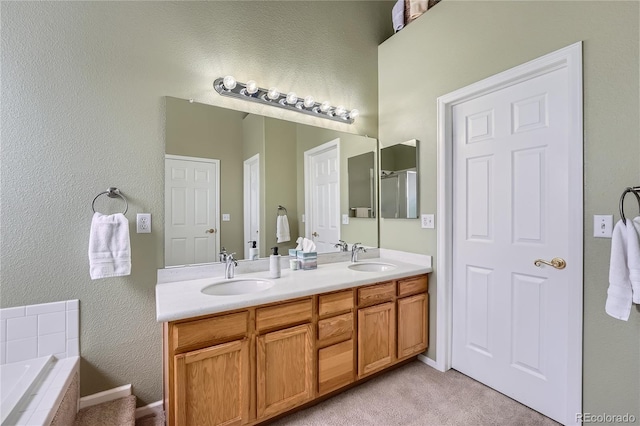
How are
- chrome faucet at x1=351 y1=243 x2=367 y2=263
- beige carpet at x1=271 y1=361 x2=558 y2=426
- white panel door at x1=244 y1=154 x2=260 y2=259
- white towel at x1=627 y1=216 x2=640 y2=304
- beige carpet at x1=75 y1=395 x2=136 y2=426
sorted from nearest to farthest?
white towel at x1=627 y1=216 x2=640 y2=304, beige carpet at x1=75 y1=395 x2=136 y2=426, beige carpet at x1=271 y1=361 x2=558 y2=426, white panel door at x1=244 y1=154 x2=260 y2=259, chrome faucet at x1=351 y1=243 x2=367 y2=263

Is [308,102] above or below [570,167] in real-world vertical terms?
above

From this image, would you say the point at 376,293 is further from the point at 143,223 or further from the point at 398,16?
the point at 398,16

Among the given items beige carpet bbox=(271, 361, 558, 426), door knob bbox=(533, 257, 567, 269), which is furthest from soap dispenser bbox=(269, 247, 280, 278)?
door knob bbox=(533, 257, 567, 269)

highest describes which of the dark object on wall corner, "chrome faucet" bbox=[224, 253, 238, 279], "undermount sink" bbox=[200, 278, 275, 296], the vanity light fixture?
the dark object on wall corner

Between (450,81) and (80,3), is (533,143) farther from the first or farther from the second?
(80,3)

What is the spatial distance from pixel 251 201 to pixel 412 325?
1.55 m

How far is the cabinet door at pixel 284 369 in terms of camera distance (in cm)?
159

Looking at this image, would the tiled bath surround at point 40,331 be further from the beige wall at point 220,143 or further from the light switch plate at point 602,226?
the light switch plate at point 602,226

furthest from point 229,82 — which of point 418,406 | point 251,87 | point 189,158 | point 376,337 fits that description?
point 418,406

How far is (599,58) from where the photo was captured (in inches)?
59.2

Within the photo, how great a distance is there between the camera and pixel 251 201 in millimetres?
2166

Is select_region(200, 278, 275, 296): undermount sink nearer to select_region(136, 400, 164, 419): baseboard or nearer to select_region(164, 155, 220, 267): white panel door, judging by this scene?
select_region(164, 155, 220, 267): white panel door

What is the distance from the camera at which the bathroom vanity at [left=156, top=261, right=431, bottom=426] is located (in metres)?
1.40

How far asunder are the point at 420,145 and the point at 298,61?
1.20m
